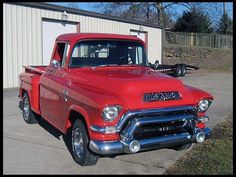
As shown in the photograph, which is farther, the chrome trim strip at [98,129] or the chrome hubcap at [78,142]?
the chrome hubcap at [78,142]

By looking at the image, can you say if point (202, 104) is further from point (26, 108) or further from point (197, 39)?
point (197, 39)

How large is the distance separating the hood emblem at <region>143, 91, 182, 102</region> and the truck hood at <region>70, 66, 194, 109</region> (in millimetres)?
48

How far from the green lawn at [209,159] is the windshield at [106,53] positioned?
186 cm

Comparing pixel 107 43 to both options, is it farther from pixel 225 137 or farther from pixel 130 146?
pixel 225 137

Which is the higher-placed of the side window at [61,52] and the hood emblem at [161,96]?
the side window at [61,52]

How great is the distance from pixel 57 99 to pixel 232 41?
38250 millimetres

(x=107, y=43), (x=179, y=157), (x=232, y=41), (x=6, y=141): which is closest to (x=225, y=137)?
(x=179, y=157)

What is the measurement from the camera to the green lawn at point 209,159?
19.7 feet

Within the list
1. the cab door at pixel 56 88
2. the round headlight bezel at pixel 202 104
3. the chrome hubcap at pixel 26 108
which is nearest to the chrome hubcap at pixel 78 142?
the cab door at pixel 56 88

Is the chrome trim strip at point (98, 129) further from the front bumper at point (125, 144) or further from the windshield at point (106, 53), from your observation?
the windshield at point (106, 53)

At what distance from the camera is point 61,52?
7598 millimetres

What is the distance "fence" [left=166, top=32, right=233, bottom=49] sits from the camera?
4044 cm

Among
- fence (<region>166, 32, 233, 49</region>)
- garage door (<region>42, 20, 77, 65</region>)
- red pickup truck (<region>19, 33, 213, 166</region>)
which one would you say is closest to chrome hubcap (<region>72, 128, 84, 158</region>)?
red pickup truck (<region>19, 33, 213, 166</region>)

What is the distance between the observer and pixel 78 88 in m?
6.22
